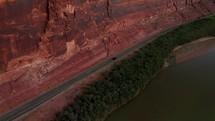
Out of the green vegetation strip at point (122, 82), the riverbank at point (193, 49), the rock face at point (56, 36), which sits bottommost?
the riverbank at point (193, 49)

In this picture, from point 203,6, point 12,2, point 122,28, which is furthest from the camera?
point 203,6

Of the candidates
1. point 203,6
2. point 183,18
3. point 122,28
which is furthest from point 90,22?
point 203,6

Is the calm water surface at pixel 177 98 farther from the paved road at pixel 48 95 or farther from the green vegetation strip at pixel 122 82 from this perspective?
the paved road at pixel 48 95

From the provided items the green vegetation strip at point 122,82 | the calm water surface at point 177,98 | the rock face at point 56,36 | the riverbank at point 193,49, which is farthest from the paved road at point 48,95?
the riverbank at point 193,49

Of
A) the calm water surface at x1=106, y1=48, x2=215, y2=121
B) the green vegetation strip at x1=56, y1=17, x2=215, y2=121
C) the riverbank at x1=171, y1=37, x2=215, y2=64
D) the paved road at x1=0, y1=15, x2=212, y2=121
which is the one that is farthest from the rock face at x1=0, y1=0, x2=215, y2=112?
the calm water surface at x1=106, y1=48, x2=215, y2=121

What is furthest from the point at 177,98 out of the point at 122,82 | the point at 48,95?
the point at 48,95

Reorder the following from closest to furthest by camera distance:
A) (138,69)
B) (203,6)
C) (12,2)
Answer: (12,2), (138,69), (203,6)

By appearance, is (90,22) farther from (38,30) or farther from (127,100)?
(127,100)
